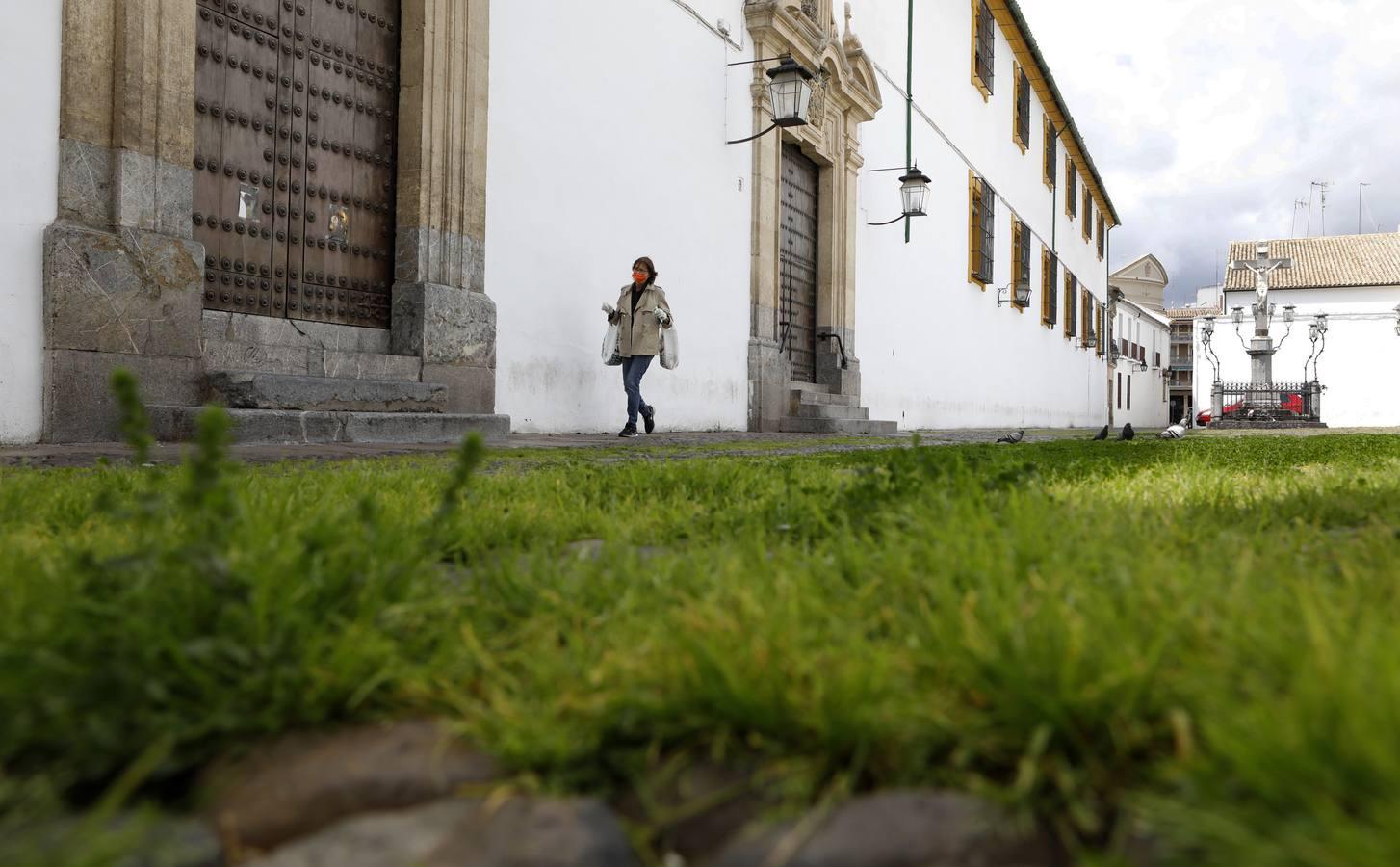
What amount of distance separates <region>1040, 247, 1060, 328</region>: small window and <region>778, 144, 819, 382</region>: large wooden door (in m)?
13.3

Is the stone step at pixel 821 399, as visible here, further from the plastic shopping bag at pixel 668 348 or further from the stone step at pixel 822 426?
the plastic shopping bag at pixel 668 348

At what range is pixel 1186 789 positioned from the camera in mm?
846

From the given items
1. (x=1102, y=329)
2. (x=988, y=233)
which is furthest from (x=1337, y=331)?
(x=988, y=233)

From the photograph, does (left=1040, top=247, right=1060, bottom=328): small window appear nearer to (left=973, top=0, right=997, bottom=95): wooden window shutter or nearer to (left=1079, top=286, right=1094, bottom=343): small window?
(left=1079, top=286, right=1094, bottom=343): small window

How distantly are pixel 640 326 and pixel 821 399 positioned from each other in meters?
4.25

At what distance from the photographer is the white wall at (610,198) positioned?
7.77 m

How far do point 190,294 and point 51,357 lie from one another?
76cm

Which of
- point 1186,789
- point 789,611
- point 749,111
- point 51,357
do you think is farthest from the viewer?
point 749,111

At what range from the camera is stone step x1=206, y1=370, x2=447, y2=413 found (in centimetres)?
543

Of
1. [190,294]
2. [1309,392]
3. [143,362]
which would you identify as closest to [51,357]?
[143,362]

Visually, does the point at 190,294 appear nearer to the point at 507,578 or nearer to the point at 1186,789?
the point at 507,578

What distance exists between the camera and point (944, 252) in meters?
17.4

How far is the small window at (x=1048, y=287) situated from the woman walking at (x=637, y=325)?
18514 millimetres

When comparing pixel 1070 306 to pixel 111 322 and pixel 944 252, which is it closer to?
pixel 944 252
